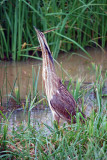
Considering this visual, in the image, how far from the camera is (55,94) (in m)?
3.57

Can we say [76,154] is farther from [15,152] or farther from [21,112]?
[21,112]

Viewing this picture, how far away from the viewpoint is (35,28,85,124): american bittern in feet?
11.6

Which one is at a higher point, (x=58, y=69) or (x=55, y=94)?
(x=55, y=94)

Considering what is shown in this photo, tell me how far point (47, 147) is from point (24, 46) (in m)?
3.13

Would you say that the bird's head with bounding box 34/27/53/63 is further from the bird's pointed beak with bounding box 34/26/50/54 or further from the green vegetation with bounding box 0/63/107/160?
the green vegetation with bounding box 0/63/107/160

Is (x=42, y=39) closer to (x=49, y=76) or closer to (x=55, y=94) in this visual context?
(x=49, y=76)

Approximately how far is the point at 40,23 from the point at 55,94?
291cm

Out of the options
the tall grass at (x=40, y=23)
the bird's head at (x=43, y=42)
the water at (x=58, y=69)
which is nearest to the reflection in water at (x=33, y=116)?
the water at (x=58, y=69)

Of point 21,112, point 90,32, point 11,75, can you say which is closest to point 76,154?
point 21,112

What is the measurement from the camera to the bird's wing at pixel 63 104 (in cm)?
352

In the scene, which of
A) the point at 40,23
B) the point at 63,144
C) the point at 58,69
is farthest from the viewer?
the point at 40,23

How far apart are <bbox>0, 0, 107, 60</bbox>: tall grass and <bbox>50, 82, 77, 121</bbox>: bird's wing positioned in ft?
6.93

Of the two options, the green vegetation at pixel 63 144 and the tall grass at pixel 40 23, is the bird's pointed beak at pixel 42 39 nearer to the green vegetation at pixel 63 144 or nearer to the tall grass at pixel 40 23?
the green vegetation at pixel 63 144

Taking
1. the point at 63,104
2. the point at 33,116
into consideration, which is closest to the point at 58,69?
the point at 33,116
